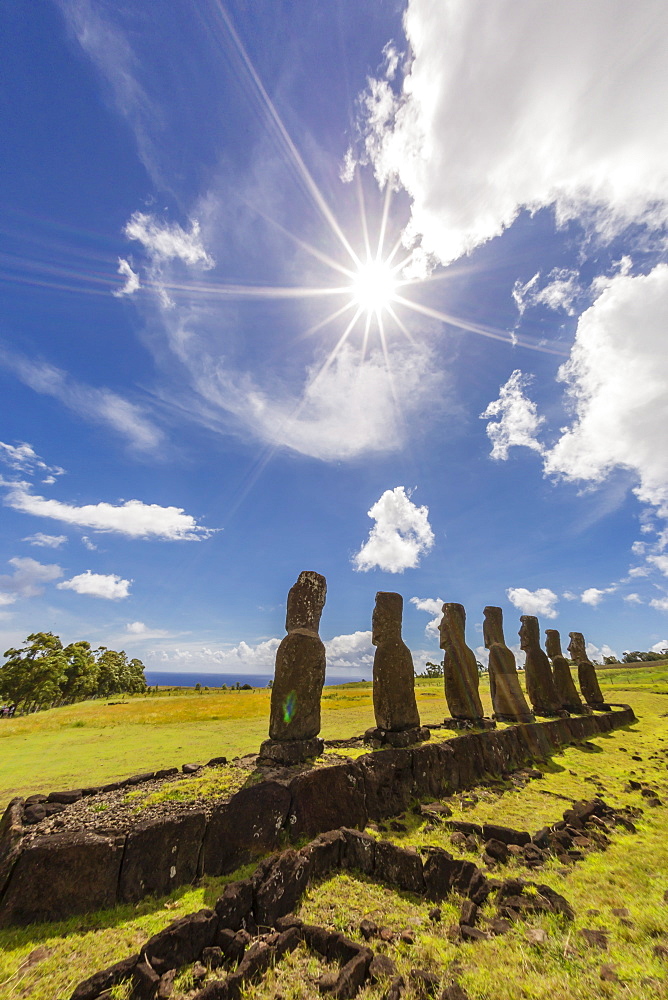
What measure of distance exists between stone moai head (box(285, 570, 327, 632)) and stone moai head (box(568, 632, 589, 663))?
76.6 ft

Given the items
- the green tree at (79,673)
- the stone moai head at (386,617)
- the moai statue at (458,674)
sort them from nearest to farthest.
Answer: the stone moai head at (386,617) → the moai statue at (458,674) → the green tree at (79,673)

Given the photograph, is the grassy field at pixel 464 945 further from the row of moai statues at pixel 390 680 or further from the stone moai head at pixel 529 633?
the stone moai head at pixel 529 633

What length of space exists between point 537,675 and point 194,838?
19957 mm

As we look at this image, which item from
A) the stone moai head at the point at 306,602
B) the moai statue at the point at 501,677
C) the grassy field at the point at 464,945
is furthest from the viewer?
the moai statue at the point at 501,677

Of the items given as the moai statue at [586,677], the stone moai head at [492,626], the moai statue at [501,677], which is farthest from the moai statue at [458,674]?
the moai statue at [586,677]

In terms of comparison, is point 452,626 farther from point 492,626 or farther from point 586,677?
point 586,677

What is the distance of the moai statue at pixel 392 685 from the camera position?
38.5 ft

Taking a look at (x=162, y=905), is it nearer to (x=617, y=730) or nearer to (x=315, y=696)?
(x=315, y=696)

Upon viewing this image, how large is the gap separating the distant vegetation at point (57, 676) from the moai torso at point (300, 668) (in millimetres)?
55072

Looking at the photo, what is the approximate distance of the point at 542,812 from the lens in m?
9.02

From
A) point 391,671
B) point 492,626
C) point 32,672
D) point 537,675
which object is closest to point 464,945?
point 391,671

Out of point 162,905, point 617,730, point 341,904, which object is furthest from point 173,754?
point 617,730

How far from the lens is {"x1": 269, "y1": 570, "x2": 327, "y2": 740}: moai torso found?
978 centimetres

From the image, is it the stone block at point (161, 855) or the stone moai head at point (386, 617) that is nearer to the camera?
the stone block at point (161, 855)
